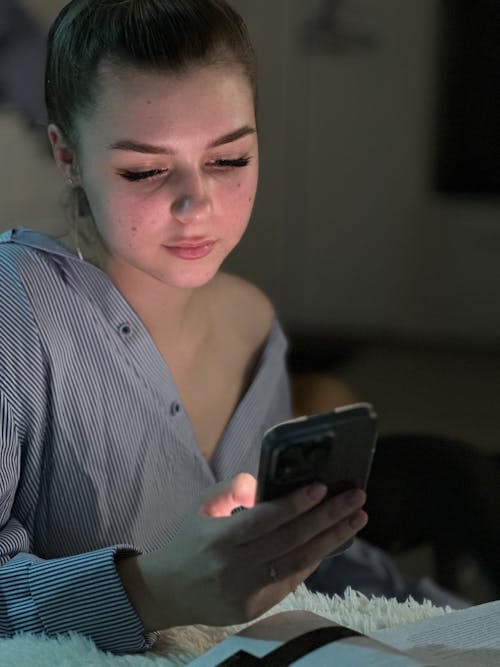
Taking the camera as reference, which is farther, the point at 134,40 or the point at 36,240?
the point at 36,240

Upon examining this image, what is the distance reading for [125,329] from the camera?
3.10 ft

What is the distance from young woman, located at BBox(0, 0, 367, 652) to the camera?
0.75 meters

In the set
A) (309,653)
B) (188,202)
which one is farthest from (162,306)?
(309,653)

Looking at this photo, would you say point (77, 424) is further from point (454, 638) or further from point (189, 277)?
point (454, 638)

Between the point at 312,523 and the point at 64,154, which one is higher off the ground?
the point at 64,154

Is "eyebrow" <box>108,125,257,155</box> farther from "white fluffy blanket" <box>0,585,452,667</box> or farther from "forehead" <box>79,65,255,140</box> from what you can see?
"white fluffy blanket" <box>0,585,452,667</box>

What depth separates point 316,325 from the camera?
115 centimetres

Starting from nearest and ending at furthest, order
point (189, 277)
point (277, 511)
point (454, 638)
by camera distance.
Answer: point (277, 511) → point (454, 638) → point (189, 277)

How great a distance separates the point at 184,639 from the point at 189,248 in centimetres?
32

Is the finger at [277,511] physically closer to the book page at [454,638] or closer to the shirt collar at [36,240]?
the book page at [454,638]

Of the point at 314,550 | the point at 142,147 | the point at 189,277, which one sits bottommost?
the point at 314,550

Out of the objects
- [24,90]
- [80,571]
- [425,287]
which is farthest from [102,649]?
[24,90]

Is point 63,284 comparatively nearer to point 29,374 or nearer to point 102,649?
point 29,374

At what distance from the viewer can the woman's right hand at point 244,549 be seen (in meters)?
0.70
